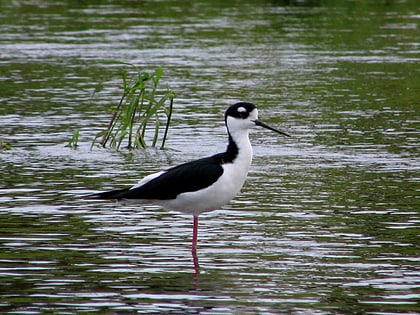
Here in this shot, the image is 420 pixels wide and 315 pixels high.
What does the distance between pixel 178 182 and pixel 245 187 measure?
13.1 ft

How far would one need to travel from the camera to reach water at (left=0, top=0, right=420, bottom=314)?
10250 mm

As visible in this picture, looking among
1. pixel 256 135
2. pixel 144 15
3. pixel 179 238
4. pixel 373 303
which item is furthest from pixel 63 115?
pixel 144 15

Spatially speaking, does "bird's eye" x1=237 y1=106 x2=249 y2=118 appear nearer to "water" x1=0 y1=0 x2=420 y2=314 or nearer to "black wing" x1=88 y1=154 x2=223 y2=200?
"black wing" x1=88 y1=154 x2=223 y2=200

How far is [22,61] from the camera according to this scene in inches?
1225

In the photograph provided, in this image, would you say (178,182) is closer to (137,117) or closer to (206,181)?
(206,181)

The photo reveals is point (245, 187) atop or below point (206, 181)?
below

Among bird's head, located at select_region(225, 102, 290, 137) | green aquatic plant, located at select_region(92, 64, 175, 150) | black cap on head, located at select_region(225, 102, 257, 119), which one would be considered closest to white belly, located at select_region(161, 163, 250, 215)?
bird's head, located at select_region(225, 102, 290, 137)

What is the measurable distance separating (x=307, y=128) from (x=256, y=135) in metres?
0.92

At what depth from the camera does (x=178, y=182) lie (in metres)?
11.6

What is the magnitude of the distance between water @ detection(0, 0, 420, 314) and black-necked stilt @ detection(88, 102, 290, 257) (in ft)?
1.72

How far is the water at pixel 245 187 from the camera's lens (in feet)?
33.6

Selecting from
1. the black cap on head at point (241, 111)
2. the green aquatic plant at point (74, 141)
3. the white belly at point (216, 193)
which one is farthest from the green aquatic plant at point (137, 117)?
the white belly at point (216, 193)

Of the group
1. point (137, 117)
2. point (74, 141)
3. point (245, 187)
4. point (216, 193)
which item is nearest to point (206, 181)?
point (216, 193)

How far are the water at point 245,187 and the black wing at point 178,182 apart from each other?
57 cm
